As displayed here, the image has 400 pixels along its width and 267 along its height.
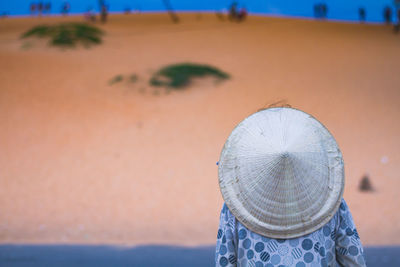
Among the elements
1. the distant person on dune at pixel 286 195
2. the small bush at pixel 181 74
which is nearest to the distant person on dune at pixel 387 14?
the small bush at pixel 181 74

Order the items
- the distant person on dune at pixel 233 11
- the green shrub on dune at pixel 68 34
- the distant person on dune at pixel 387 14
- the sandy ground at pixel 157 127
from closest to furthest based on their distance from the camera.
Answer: the sandy ground at pixel 157 127, the green shrub on dune at pixel 68 34, the distant person on dune at pixel 387 14, the distant person on dune at pixel 233 11

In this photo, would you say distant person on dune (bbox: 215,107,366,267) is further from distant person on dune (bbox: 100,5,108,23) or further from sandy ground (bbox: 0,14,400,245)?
distant person on dune (bbox: 100,5,108,23)

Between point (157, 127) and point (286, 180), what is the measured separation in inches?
412

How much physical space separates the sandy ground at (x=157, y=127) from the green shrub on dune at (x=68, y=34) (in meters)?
0.83

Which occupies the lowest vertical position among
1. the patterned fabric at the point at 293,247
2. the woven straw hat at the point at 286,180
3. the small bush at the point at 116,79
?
the patterned fabric at the point at 293,247

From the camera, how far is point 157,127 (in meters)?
12.2

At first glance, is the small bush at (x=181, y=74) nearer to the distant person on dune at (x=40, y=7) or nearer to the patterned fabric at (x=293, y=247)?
the patterned fabric at (x=293, y=247)

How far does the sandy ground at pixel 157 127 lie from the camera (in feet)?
24.4

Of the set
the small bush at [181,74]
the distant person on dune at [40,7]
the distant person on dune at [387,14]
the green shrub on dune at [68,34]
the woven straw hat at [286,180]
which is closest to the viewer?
the woven straw hat at [286,180]

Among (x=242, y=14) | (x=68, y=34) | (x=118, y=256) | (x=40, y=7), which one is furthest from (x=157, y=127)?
(x=40, y=7)

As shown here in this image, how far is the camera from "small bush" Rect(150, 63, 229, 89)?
1580cm

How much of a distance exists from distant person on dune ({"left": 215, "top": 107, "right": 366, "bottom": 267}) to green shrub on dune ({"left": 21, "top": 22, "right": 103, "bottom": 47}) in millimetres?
20079

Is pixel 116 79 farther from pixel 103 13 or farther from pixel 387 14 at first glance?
pixel 387 14

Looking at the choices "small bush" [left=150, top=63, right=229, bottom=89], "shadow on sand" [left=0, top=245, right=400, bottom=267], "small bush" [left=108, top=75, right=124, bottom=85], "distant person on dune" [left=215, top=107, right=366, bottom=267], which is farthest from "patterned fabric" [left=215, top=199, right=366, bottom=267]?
"small bush" [left=108, top=75, right=124, bottom=85]
